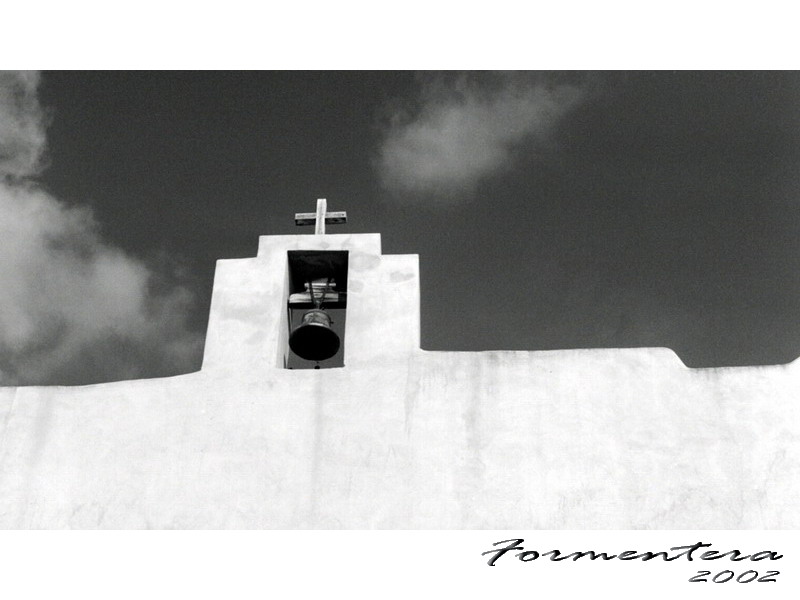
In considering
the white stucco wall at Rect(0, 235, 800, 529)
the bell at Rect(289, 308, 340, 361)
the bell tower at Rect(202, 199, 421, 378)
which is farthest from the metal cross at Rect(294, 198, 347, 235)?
the white stucco wall at Rect(0, 235, 800, 529)

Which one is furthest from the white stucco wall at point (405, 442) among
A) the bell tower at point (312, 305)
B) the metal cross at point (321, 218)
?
the metal cross at point (321, 218)

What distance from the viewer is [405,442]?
9.98m

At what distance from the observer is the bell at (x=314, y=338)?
1102 centimetres

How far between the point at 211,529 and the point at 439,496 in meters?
1.57

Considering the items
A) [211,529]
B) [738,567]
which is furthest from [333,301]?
[738,567]

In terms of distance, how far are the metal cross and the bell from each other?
860 mm

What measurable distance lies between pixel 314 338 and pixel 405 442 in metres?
1.46

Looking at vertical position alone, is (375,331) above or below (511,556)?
above

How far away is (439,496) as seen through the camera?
970 centimetres

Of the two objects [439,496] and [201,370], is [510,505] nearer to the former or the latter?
[439,496]

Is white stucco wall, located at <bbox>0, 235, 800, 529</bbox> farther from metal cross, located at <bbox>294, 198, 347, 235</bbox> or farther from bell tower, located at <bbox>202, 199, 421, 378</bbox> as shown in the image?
metal cross, located at <bbox>294, 198, 347, 235</bbox>

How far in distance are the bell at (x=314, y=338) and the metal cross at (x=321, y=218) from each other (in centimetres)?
86

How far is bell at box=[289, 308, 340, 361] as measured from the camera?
11016mm

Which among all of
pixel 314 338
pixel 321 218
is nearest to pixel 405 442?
pixel 314 338
